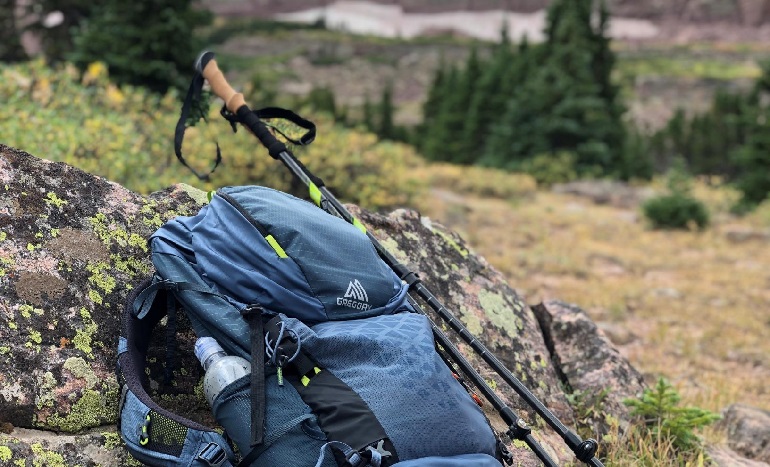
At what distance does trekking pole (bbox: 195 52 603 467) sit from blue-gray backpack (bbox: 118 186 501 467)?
1.13ft

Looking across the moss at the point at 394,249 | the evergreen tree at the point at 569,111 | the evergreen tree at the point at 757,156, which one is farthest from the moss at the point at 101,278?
the evergreen tree at the point at 569,111

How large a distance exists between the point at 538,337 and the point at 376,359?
A: 83.5 inches

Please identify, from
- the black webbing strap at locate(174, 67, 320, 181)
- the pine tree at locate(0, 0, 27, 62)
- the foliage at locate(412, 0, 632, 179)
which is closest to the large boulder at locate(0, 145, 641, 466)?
the black webbing strap at locate(174, 67, 320, 181)

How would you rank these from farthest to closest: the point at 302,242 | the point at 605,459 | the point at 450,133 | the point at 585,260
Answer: the point at 450,133 → the point at 585,260 → the point at 605,459 → the point at 302,242

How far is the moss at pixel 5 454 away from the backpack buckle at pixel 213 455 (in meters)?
0.61

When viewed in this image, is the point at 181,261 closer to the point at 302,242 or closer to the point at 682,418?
the point at 302,242

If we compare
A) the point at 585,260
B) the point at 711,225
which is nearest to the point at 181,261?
the point at 585,260

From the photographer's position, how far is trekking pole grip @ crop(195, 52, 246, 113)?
3684mm

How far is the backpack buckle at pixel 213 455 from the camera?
2084 mm

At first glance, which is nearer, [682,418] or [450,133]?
[682,418]

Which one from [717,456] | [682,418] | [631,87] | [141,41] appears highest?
[141,41]

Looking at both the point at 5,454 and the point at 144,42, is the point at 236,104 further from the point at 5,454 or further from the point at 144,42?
the point at 144,42

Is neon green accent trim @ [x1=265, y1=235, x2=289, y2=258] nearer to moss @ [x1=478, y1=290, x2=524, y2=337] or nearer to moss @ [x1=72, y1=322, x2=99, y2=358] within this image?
moss @ [x1=72, y1=322, x2=99, y2=358]

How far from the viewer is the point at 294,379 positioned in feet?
7.22
